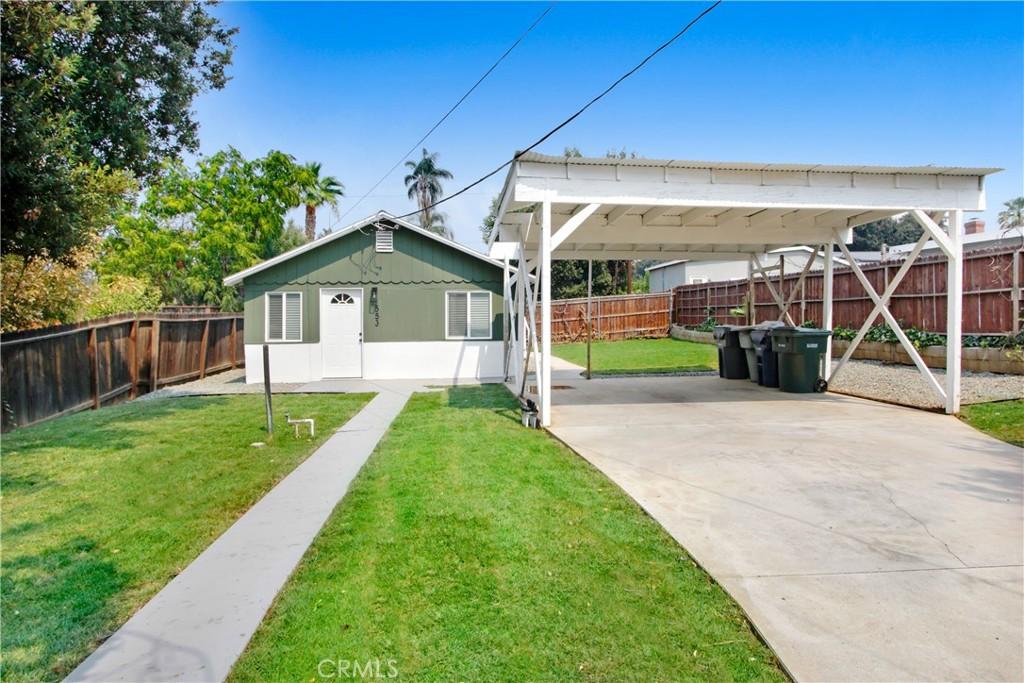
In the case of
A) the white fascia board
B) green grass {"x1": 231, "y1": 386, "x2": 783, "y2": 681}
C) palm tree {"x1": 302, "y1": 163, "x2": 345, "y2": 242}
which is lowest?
green grass {"x1": 231, "y1": 386, "x2": 783, "y2": 681}

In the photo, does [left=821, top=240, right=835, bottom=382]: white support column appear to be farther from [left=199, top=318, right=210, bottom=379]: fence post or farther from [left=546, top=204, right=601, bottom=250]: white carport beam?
[left=199, top=318, right=210, bottom=379]: fence post

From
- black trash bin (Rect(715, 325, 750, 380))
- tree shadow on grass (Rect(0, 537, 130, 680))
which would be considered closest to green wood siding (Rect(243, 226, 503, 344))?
black trash bin (Rect(715, 325, 750, 380))

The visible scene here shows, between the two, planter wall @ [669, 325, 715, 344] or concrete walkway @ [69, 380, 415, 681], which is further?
planter wall @ [669, 325, 715, 344]

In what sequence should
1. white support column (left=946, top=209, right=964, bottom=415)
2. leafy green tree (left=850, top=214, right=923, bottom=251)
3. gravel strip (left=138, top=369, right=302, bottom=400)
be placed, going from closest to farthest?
white support column (left=946, top=209, right=964, bottom=415)
gravel strip (left=138, top=369, right=302, bottom=400)
leafy green tree (left=850, top=214, right=923, bottom=251)

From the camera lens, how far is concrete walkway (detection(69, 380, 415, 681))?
2.47 metres

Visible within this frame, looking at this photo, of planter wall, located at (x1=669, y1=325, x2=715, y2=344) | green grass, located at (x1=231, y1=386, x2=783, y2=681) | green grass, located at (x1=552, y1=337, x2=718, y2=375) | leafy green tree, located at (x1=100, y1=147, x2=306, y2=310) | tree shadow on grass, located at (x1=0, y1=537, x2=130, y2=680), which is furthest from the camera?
leafy green tree, located at (x1=100, y1=147, x2=306, y2=310)

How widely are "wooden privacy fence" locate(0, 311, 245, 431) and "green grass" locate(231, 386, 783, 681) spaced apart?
22.3ft

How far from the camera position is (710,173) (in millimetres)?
7633

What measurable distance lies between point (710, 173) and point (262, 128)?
1252 cm

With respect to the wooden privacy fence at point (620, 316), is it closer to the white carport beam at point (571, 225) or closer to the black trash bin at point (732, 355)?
the black trash bin at point (732, 355)

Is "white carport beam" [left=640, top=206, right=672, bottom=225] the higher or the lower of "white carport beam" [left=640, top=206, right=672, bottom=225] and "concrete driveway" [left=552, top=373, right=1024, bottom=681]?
the higher

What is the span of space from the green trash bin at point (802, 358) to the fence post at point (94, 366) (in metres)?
12.5

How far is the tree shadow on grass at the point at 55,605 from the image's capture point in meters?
2.52

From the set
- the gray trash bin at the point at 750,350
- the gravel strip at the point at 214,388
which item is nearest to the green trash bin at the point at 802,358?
the gray trash bin at the point at 750,350
